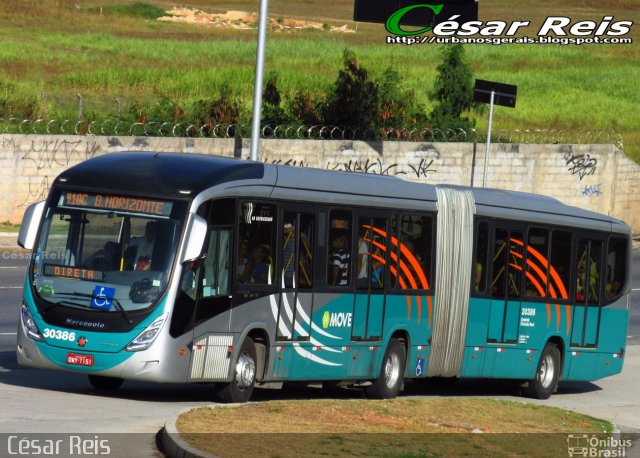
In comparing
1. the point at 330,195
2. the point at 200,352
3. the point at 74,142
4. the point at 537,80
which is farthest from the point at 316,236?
the point at 537,80

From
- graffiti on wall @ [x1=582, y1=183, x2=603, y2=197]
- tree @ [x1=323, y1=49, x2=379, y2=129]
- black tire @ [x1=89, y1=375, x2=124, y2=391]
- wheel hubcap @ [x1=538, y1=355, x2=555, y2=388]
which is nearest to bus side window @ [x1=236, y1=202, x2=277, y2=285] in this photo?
black tire @ [x1=89, y1=375, x2=124, y2=391]

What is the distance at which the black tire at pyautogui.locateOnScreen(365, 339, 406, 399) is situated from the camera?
17.8 m

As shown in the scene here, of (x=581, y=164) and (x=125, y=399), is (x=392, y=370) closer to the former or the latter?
(x=125, y=399)

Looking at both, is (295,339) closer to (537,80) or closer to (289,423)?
(289,423)

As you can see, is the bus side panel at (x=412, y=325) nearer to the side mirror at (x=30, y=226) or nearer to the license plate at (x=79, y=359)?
the license plate at (x=79, y=359)

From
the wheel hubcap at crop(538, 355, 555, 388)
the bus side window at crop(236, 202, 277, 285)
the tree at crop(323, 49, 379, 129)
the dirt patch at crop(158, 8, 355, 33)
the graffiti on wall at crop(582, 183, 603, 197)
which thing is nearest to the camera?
the bus side window at crop(236, 202, 277, 285)

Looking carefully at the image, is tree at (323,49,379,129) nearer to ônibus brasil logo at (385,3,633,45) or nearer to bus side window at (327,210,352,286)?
bus side window at (327,210,352,286)

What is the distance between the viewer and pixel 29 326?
49.1ft

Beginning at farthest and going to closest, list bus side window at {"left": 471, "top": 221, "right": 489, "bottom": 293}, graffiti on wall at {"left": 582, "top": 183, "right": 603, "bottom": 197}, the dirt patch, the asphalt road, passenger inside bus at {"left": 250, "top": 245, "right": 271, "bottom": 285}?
the dirt patch → graffiti on wall at {"left": 582, "top": 183, "right": 603, "bottom": 197} → bus side window at {"left": 471, "top": 221, "right": 489, "bottom": 293} → passenger inside bus at {"left": 250, "top": 245, "right": 271, "bottom": 285} → the asphalt road

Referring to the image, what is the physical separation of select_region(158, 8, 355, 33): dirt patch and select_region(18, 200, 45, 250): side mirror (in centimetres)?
7776

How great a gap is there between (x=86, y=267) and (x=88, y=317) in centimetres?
55

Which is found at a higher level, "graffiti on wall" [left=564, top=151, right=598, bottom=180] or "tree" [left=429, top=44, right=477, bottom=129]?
"tree" [left=429, top=44, right=477, bottom=129]

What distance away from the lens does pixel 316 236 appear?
16672 millimetres

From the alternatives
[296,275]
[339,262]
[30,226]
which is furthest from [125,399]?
[339,262]
